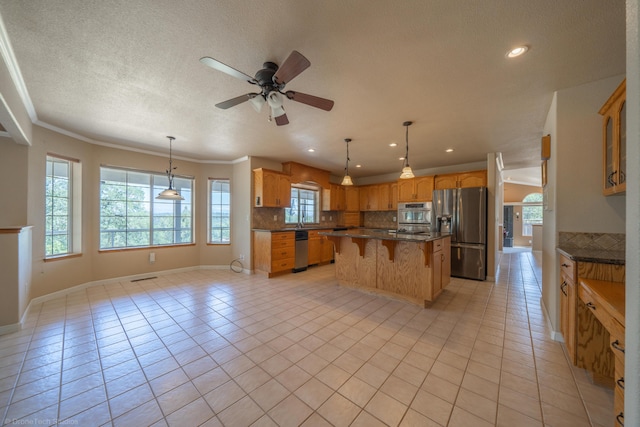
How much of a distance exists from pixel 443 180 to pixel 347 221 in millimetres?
3075

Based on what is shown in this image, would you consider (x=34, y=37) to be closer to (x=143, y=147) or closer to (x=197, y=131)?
(x=197, y=131)

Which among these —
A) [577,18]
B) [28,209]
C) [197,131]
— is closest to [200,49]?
[197,131]

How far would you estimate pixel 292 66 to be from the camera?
1.60 metres

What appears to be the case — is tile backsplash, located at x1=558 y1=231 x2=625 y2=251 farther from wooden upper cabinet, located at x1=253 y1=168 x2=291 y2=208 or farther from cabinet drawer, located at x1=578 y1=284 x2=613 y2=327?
wooden upper cabinet, located at x1=253 y1=168 x2=291 y2=208

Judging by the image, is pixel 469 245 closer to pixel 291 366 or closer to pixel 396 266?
pixel 396 266

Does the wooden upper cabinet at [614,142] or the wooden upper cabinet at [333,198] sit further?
the wooden upper cabinet at [333,198]

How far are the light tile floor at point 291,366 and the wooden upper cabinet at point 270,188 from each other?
238 cm

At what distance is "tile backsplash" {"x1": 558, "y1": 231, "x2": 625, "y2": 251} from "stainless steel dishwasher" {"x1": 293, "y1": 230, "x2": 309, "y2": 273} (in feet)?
14.2

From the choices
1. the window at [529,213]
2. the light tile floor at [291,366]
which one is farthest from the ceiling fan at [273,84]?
the window at [529,213]

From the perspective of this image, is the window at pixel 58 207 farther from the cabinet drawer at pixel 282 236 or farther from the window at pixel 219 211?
the cabinet drawer at pixel 282 236

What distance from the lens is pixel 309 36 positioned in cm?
166

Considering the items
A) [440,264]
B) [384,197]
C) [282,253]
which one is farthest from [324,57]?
[384,197]

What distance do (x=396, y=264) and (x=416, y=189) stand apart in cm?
307

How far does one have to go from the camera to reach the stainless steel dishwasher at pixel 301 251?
17.8 feet
